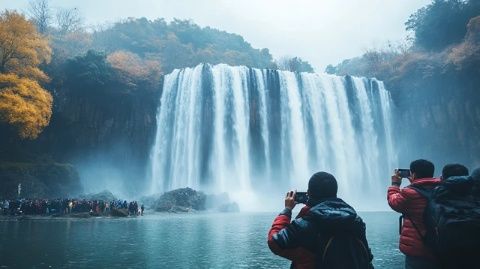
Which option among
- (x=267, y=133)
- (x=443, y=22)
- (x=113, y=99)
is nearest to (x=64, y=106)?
(x=113, y=99)

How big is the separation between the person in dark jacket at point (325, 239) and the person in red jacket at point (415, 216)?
1201 millimetres

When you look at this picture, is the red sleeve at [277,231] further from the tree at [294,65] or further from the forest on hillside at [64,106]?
the tree at [294,65]

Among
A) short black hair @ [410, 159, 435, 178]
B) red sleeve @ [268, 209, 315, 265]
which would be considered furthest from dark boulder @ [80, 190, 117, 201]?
red sleeve @ [268, 209, 315, 265]

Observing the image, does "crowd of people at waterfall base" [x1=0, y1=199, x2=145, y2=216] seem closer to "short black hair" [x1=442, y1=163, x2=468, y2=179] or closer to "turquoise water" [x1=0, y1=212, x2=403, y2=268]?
"turquoise water" [x1=0, y1=212, x2=403, y2=268]

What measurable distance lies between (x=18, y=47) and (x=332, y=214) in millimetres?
35482

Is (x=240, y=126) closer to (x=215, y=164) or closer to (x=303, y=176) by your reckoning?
(x=215, y=164)

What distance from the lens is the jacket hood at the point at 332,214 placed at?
8.60 feet

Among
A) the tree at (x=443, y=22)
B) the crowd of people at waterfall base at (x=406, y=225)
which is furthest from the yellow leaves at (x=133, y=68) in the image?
the crowd of people at waterfall base at (x=406, y=225)

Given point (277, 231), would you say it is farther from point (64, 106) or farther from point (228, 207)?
point (64, 106)

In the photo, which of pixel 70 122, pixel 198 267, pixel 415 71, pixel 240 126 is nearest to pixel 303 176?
pixel 240 126

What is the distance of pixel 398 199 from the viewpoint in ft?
12.4

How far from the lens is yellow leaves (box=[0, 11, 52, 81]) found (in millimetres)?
31453

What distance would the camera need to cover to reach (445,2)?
45094 mm

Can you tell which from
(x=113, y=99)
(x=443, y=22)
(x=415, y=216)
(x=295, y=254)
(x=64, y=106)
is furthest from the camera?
(x=443, y=22)
